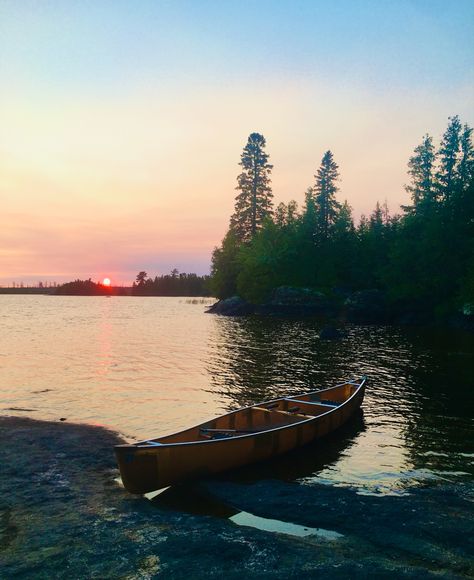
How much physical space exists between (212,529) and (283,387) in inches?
603

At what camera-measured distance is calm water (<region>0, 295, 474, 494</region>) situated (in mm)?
13641

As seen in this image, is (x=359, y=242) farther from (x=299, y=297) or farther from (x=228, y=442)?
(x=228, y=442)

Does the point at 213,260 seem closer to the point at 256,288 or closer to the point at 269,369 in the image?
the point at 256,288

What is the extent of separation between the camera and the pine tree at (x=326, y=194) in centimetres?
9944

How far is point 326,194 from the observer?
330 feet

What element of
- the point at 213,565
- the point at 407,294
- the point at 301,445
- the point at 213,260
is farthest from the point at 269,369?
the point at 213,260

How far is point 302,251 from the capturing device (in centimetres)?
9300

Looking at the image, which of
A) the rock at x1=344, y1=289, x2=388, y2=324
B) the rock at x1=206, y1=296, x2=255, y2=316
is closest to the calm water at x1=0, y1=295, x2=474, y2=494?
the rock at x1=344, y1=289, x2=388, y2=324

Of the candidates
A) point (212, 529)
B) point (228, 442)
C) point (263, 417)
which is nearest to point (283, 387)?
point (263, 417)

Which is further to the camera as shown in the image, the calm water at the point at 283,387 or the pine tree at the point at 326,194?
the pine tree at the point at 326,194

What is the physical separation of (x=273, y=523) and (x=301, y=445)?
15.5ft

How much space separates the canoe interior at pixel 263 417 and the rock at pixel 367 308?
2034 inches

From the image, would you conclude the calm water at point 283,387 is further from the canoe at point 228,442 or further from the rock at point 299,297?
the rock at point 299,297

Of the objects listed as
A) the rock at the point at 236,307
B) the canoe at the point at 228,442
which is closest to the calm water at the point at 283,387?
the canoe at the point at 228,442
